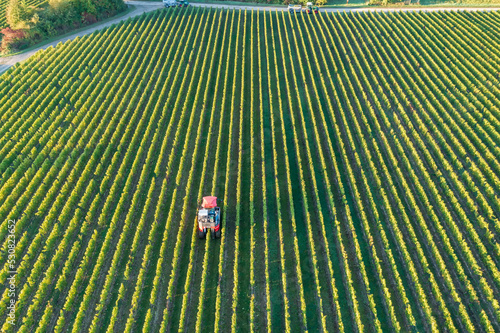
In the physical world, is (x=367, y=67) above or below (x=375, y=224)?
above

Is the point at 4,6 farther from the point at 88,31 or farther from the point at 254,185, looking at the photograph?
the point at 254,185

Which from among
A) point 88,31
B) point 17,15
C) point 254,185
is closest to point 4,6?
point 17,15

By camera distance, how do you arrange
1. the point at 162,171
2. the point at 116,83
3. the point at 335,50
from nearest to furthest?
the point at 162,171, the point at 116,83, the point at 335,50

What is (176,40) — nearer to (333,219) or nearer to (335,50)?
(335,50)

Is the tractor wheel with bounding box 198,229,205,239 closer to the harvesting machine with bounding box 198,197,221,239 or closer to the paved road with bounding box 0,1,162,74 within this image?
the harvesting machine with bounding box 198,197,221,239

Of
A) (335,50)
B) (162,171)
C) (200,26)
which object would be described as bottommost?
(162,171)

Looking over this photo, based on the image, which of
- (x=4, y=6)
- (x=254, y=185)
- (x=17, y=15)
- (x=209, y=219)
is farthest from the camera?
(x=4, y=6)

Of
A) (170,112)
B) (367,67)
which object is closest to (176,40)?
(170,112)
